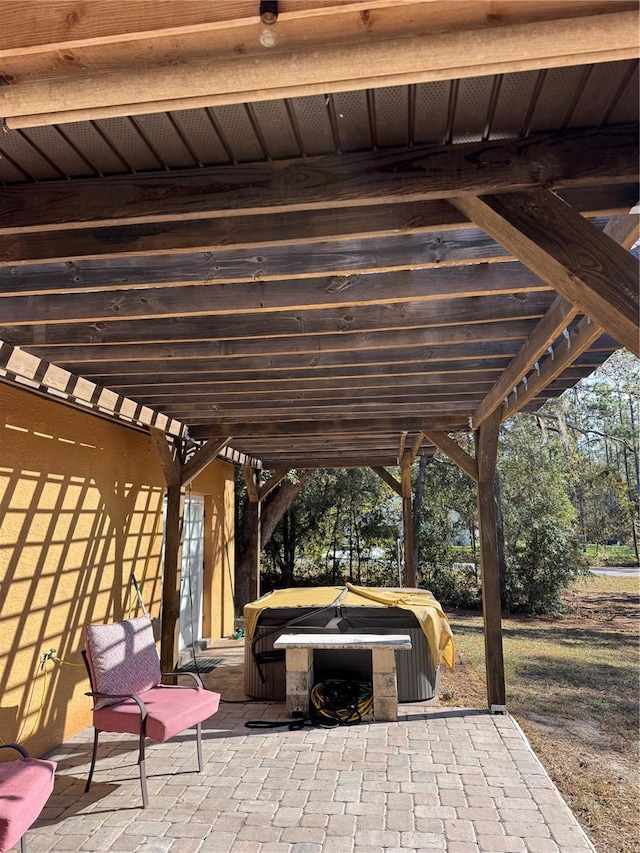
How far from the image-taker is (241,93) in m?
1.32

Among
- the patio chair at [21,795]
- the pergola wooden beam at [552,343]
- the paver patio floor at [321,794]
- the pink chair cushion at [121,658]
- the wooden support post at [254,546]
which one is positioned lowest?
the paver patio floor at [321,794]

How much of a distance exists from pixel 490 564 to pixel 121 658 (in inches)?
126

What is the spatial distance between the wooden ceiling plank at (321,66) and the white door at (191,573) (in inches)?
259

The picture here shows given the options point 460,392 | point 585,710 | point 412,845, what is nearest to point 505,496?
point 585,710

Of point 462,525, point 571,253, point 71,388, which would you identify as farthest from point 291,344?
point 462,525

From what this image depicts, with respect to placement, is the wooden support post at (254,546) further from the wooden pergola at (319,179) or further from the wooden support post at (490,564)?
the wooden pergola at (319,179)

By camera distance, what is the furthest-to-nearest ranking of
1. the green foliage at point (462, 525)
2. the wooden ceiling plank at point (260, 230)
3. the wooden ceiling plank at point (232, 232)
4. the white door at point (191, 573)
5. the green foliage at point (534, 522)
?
the green foliage at point (462, 525), the green foliage at point (534, 522), the white door at point (191, 573), the wooden ceiling plank at point (232, 232), the wooden ceiling plank at point (260, 230)

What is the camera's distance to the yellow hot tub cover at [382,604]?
562cm

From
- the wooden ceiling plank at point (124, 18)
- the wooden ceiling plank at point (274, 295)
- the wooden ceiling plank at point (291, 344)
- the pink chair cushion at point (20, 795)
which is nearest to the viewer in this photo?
the wooden ceiling plank at point (124, 18)

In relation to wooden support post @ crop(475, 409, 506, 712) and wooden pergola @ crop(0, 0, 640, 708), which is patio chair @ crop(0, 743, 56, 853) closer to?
wooden pergola @ crop(0, 0, 640, 708)

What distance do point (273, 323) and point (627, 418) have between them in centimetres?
2207

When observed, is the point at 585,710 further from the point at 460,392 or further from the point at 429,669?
the point at 460,392

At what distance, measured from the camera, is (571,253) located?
66.4 inches

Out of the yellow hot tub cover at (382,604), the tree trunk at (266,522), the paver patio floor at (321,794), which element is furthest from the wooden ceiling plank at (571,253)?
the tree trunk at (266,522)
